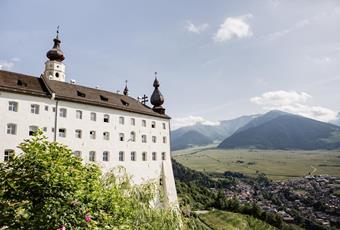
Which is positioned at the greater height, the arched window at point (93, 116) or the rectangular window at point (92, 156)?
the arched window at point (93, 116)

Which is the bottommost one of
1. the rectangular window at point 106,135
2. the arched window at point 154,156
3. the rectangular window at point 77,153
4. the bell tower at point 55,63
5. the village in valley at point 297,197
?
the village in valley at point 297,197

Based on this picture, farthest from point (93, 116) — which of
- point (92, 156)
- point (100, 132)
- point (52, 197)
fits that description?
point (52, 197)

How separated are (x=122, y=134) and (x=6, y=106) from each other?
16.2 m

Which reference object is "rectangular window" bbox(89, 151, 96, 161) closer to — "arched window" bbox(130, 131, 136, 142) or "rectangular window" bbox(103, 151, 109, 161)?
"rectangular window" bbox(103, 151, 109, 161)

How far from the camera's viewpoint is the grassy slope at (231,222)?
70.0 metres

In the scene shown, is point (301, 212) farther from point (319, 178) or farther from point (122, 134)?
point (122, 134)

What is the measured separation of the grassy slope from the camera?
7001cm

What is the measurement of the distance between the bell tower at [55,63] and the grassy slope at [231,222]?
4904cm

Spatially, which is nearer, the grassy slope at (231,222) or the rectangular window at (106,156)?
the rectangular window at (106,156)

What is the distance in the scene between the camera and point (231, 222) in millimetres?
75625

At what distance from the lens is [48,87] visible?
3528 centimetres

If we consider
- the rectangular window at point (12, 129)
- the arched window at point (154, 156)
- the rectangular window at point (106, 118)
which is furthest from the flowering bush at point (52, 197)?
the arched window at point (154, 156)

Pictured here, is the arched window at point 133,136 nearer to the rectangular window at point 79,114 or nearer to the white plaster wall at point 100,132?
the white plaster wall at point 100,132

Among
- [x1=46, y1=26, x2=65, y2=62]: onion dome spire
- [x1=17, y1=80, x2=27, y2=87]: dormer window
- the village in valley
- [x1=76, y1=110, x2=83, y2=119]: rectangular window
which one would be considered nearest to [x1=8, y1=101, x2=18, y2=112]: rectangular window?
[x1=17, y1=80, x2=27, y2=87]: dormer window
